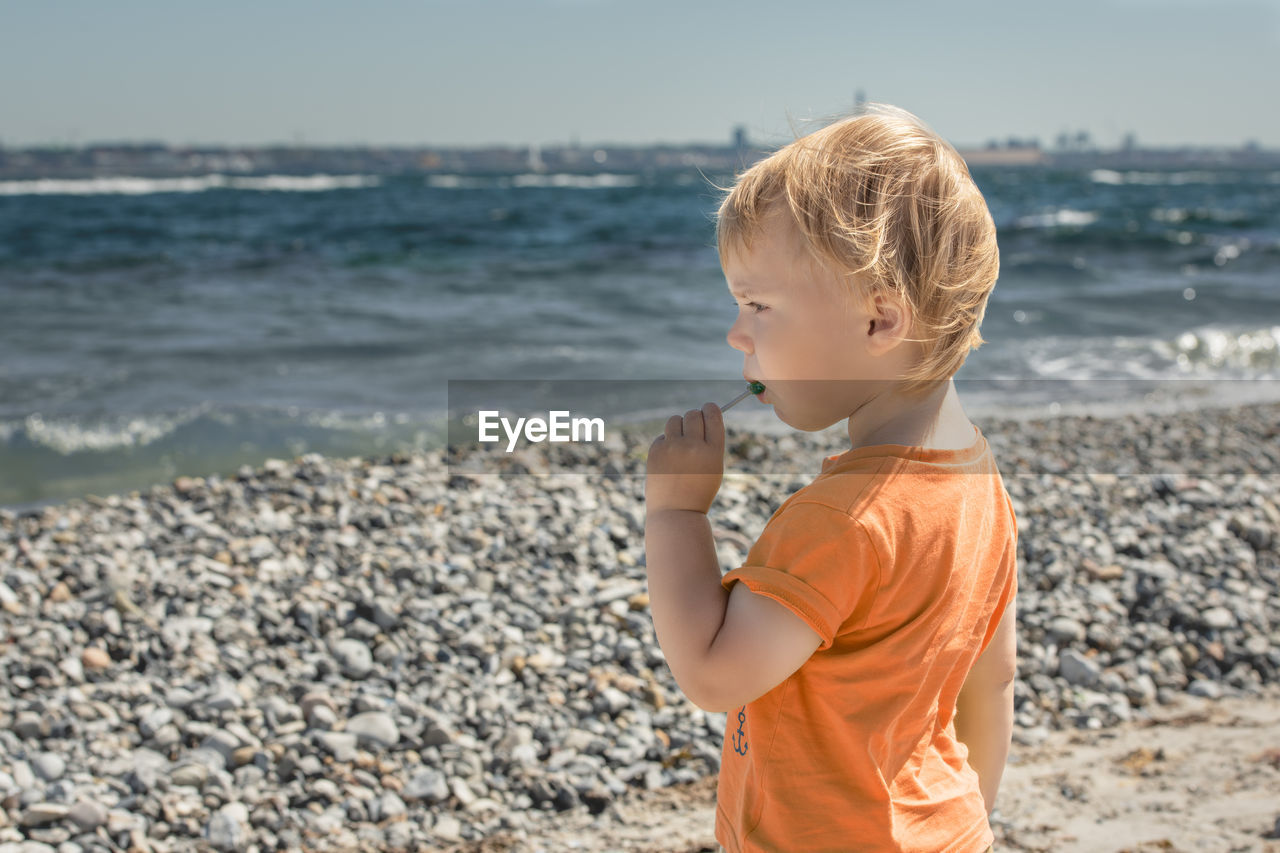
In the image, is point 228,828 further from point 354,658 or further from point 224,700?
point 354,658

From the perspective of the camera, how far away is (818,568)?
1151mm

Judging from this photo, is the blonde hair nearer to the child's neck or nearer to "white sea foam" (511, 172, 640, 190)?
the child's neck

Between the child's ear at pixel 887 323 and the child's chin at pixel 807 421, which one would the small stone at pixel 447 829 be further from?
the child's ear at pixel 887 323

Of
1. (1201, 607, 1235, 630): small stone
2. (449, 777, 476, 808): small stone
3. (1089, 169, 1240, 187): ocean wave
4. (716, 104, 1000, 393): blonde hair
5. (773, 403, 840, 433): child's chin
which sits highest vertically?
(1089, 169, 1240, 187): ocean wave

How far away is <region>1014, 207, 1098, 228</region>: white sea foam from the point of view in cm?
2547

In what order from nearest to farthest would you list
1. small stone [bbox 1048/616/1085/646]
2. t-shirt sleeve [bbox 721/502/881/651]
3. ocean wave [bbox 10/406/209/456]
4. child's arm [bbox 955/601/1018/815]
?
t-shirt sleeve [bbox 721/502/881/651]
child's arm [bbox 955/601/1018/815]
small stone [bbox 1048/616/1085/646]
ocean wave [bbox 10/406/209/456]

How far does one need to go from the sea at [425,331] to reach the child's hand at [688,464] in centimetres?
39

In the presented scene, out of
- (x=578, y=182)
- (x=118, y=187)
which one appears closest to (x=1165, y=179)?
(x=578, y=182)

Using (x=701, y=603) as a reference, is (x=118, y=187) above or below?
above

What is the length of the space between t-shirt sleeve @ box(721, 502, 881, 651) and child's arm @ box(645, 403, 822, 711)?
27 millimetres

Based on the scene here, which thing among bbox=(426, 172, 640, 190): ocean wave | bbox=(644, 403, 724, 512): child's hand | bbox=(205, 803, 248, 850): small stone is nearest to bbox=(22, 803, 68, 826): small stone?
bbox=(205, 803, 248, 850): small stone

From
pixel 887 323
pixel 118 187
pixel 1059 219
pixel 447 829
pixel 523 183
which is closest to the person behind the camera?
pixel 887 323

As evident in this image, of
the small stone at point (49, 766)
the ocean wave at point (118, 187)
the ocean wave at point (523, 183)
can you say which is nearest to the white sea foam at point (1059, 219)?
the small stone at point (49, 766)

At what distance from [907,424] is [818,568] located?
274mm
